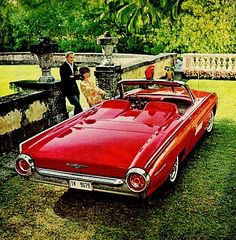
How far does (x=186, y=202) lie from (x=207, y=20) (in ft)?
39.4

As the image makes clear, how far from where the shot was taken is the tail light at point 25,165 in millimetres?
4781

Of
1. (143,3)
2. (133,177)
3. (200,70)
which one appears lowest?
(200,70)

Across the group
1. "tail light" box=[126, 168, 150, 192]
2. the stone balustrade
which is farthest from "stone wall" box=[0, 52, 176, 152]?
the stone balustrade

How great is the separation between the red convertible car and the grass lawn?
38 centimetres

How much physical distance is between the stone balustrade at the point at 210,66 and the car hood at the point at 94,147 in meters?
10.8

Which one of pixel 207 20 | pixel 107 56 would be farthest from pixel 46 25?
pixel 107 56

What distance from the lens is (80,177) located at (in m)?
4.56

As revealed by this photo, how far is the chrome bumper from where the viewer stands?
14.4 ft

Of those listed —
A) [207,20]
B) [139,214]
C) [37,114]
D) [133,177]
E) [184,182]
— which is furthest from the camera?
[207,20]

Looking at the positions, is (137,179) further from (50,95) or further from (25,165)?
(50,95)

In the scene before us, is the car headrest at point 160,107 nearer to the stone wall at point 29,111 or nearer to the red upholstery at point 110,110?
the red upholstery at point 110,110

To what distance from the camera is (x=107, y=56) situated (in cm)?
1054

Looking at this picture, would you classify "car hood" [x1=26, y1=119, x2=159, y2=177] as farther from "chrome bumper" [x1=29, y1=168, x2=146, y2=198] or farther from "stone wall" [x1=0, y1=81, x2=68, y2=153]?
"stone wall" [x1=0, y1=81, x2=68, y2=153]

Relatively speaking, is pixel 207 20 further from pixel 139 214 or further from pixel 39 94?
pixel 139 214
